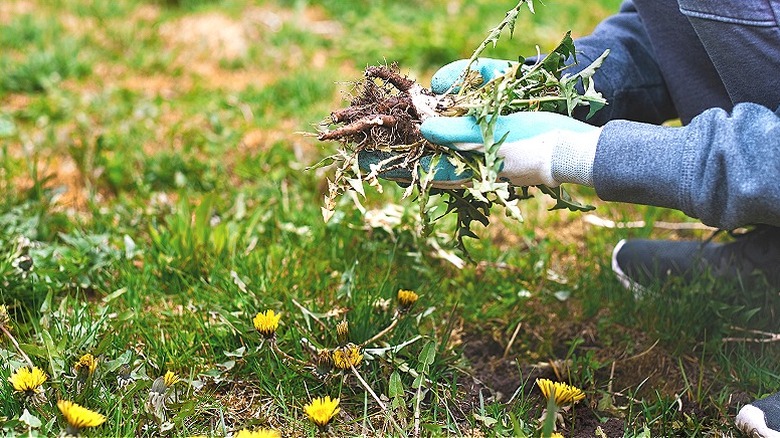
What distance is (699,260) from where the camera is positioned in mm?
2248

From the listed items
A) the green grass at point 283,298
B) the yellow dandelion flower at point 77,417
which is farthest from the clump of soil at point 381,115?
the yellow dandelion flower at point 77,417

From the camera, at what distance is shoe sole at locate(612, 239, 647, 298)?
217cm

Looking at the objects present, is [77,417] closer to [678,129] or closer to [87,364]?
[87,364]

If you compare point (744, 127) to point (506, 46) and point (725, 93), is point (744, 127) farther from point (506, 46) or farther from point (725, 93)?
point (506, 46)

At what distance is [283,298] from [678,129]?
986 mm

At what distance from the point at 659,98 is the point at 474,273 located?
646 mm

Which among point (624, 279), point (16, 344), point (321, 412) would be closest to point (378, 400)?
point (321, 412)

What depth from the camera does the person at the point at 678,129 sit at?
57.9 inches

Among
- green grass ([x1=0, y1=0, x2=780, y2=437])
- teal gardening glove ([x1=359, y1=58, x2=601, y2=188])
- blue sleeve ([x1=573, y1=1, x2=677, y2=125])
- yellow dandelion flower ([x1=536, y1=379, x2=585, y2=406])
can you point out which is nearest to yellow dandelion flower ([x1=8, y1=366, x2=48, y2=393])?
green grass ([x1=0, y1=0, x2=780, y2=437])

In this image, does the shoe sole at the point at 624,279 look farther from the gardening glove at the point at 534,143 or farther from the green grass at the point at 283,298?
the gardening glove at the point at 534,143

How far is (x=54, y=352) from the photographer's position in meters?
1.68

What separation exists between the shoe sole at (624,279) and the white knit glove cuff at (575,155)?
706 mm

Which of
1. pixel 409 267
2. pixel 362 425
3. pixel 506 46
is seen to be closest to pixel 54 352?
pixel 362 425

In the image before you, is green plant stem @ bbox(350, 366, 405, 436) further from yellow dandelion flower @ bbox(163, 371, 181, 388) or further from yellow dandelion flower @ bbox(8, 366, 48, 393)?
yellow dandelion flower @ bbox(8, 366, 48, 393)
